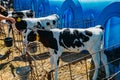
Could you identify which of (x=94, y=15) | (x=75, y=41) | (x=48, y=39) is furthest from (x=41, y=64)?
(x=94, y=15)

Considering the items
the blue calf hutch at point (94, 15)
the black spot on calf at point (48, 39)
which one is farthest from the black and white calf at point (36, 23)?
the black spot on calf at point (48, 39)

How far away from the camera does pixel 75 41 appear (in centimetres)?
786

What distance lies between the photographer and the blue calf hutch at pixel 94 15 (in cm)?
792

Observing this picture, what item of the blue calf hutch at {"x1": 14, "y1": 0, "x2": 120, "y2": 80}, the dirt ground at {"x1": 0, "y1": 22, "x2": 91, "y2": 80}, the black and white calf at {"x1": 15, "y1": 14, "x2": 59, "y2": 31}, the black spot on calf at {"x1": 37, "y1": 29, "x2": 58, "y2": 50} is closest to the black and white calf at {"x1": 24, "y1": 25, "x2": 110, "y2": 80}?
the black spot on calf at {"x1": 37, "y1": 29, "x2": 58, "y2": 50}

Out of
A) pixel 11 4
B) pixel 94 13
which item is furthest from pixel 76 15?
pixel 11 4

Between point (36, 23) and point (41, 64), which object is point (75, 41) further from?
point (36, 23)

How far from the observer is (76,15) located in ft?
35.8

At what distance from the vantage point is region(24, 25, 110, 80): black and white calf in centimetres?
763

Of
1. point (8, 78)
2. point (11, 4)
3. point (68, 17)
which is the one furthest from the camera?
point (11, 4)

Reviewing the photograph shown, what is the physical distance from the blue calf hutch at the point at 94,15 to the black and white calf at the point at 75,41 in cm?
45

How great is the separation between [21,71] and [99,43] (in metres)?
2.51

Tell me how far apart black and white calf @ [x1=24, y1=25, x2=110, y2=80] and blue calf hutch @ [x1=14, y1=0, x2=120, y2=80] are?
0.45 m

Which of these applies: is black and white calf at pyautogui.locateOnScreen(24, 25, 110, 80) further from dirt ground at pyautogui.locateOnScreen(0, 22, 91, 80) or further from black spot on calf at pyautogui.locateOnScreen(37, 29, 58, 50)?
dirt ground at pyautogui.locateOnScreen(0, 22, 91, 80)

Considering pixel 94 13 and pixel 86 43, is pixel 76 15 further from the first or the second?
pixel 86 43
